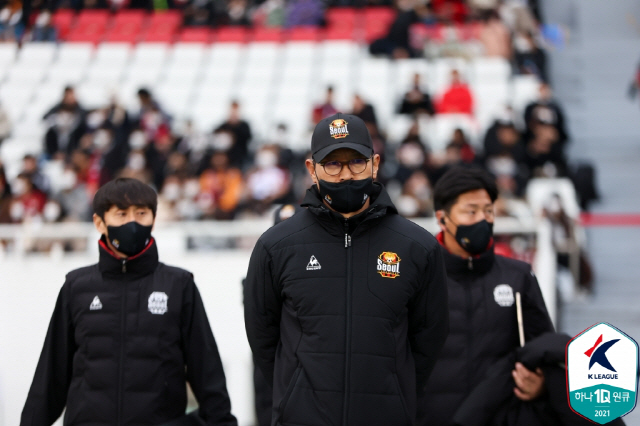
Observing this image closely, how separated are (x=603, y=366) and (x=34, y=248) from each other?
644 centimetres

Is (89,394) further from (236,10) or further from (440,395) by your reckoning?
(236,10)

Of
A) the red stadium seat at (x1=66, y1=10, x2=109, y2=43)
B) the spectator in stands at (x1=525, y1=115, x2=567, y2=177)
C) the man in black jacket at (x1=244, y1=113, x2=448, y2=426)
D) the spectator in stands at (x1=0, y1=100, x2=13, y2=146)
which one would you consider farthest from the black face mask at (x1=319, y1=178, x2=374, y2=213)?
the red stadium seat at (x1=66, y1=10, x2=109, y2=43)

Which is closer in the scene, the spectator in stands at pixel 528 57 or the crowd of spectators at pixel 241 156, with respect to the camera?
the crowd of spectators at pixel 241 156

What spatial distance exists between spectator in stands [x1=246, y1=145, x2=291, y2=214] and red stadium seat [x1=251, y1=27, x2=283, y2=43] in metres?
4.96

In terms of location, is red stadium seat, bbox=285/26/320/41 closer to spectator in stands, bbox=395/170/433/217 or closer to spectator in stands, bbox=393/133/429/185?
spectator in stands, bbox=393/133/429/185

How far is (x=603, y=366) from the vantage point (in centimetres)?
353

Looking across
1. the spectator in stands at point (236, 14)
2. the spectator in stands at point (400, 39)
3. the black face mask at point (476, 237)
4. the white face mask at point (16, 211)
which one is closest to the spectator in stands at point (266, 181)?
the white face mask at point (16, 211)

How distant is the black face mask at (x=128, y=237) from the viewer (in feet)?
14.4

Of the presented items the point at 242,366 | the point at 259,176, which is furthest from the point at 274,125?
the point at 242,366

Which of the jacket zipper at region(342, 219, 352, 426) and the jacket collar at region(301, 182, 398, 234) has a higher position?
the jacket collar at region(301, 182, 398, 234)

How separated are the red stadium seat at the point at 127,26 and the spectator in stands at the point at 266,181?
6614 mm

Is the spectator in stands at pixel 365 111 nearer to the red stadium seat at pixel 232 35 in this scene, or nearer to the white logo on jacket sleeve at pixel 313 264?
the red stadium seat at pixel 232 35

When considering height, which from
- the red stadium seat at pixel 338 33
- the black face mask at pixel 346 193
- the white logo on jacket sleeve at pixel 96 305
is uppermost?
the red stadium seat at pixel 338 33

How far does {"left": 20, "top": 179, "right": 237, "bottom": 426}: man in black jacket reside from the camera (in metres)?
4.23
